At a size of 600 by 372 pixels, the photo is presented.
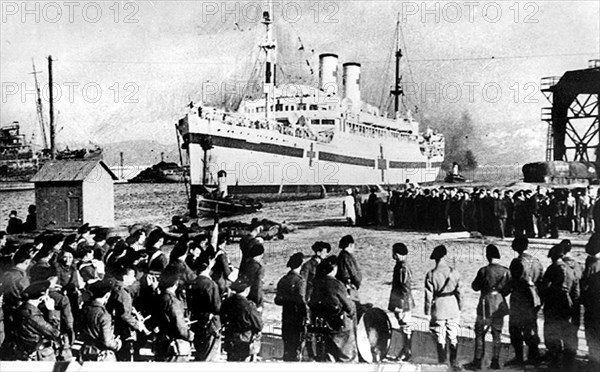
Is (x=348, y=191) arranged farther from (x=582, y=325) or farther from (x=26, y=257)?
(x=26, y=257)

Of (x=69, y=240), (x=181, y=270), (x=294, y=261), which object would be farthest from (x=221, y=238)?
(x=69, y=240)

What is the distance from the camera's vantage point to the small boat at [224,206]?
3.08 metres

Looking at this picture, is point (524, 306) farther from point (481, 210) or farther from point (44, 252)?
point (44, 252)

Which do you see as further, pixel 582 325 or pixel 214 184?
pixel 214 184

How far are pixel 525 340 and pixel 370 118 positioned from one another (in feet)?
4.90

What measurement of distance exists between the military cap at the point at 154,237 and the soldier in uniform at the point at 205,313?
0.37m

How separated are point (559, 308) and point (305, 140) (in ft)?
5.55

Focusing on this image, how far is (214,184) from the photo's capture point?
316 centimetres

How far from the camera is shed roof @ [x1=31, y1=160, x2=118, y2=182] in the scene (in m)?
3.15

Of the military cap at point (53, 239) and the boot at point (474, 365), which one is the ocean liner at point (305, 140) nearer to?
the military cap at point (53, 239)

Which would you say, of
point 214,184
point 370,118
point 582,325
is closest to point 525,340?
point 582,325

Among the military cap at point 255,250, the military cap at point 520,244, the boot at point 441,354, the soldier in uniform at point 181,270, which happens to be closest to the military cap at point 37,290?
the soldier in uniform at point 181,270

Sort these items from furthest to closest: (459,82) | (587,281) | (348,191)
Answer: (348,191) < (459,82) < (587,281)

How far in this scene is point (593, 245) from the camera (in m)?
2.68
